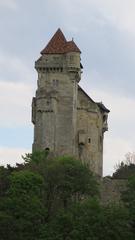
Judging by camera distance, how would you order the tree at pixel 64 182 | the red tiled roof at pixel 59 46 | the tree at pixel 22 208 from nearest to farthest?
the tree at pixel 22 208 < the tree at pixel 64 182 < the red tiled roof at pixel 59 46

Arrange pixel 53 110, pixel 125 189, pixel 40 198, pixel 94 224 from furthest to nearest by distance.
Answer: pixel 53 110 < pixel 125 189 < pixel 40 198 < pixel 94 224

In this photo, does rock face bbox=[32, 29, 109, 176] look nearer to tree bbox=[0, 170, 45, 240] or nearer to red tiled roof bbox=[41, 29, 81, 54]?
red tiled roof bbox=[41, 29, 81, 54]

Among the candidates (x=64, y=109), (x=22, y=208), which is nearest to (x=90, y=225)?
(x=22, y=208)

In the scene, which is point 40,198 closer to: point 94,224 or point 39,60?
point 94,224

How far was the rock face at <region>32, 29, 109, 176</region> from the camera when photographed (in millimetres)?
118000

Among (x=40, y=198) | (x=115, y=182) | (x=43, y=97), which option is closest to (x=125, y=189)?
(x=115, y=182)

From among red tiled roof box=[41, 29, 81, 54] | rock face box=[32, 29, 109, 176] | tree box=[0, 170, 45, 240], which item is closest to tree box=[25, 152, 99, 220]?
tree box=[0, 170, 45, 240]

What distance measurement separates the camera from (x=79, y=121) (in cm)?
12231

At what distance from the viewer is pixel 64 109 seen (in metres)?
120

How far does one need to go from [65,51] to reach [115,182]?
21.4 metres

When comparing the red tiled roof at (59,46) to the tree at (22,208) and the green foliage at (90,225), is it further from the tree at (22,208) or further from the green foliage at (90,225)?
the green foliage at (90,225)

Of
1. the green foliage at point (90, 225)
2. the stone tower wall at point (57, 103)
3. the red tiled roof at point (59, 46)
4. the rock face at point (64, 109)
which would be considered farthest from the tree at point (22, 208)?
the red tiled roof at point (59, 46)

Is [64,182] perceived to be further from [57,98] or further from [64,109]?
[57,98]

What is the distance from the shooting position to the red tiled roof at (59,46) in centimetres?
12138
